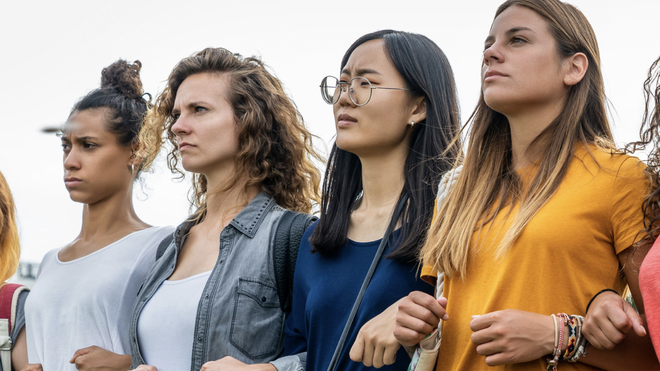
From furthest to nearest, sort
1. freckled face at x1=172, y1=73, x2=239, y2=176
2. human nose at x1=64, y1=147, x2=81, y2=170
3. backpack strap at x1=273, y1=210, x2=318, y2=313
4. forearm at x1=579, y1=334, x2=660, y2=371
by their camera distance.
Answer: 1. human nose at x1=64, y1=147, x2=81, y2=170
2. freckled face at x1=172, y1=73, x2=239, y2=176
3. backpack strap at x1=273, y1=210, x2=318, y2=313
4. forearm at x1=579, y1=334, x2=660, y2=371

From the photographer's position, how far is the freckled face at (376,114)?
114 inches

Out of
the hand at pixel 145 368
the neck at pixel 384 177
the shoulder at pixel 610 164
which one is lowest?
the hand at pixel 145 368

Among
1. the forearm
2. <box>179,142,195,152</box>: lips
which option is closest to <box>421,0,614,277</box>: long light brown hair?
the forearm

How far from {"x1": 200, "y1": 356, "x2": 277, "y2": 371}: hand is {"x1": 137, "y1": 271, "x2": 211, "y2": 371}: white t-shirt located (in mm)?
263

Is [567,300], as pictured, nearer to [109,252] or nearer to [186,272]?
[186,272]

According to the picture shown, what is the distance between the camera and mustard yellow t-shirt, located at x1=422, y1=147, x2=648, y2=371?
6.80ft

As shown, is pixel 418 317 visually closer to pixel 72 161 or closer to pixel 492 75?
pixel 492 75

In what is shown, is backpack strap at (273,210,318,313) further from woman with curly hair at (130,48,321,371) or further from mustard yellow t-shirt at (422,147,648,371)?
mustard yellow t-shirt at (422,147,648,371)

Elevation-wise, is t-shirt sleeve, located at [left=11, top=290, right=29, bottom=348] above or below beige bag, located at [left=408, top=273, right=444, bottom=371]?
below

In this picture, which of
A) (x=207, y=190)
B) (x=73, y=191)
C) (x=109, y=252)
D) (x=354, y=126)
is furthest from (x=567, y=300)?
(x=73, y=191)

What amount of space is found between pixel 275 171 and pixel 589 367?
1.95 metres

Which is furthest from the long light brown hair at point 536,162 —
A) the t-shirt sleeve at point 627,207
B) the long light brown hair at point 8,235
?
the long light brown hair at point 8,235

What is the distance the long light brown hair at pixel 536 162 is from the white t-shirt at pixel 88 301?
1963 mm

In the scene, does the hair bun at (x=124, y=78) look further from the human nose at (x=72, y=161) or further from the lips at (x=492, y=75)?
the lips at (x=492, y=75)
